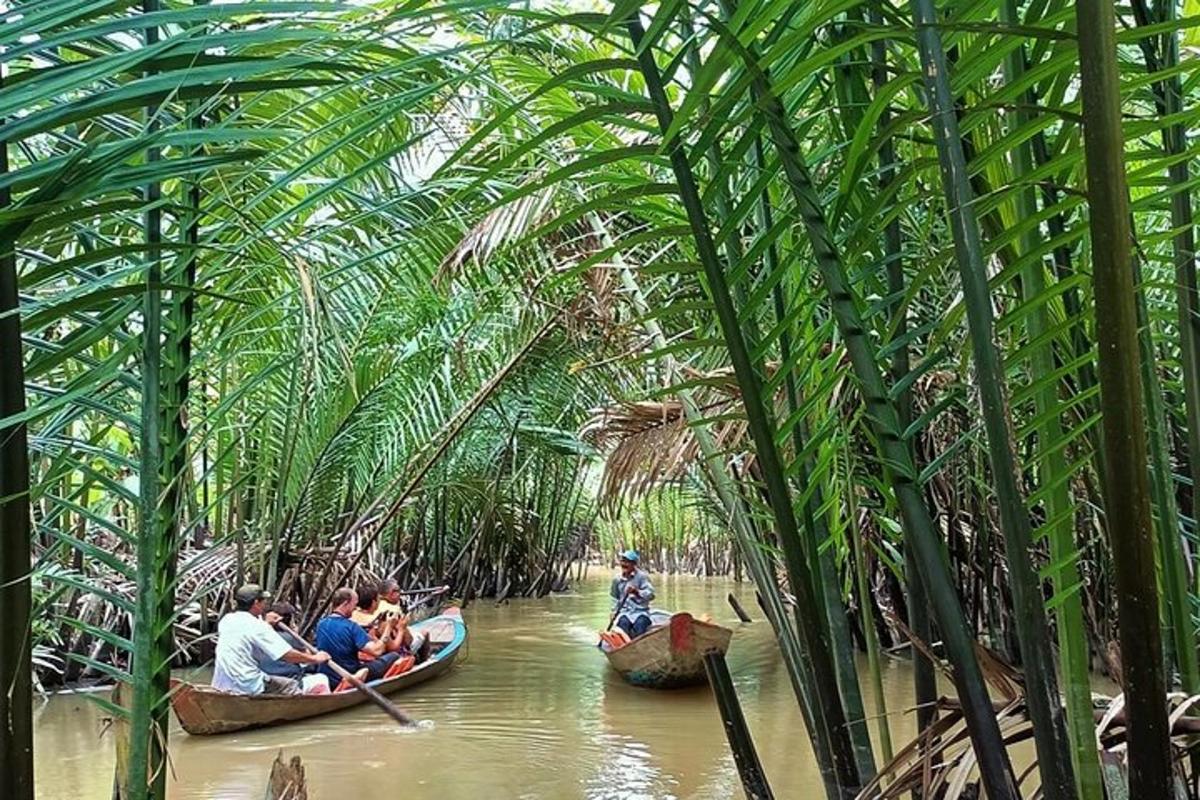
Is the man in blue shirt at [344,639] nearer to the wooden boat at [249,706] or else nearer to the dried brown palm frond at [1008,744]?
the wooden boat at [249,706]

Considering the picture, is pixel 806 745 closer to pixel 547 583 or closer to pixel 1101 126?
pixel 1101 126

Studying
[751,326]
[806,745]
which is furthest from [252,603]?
[751,326]

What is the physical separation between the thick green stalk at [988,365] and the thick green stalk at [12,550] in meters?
1.00

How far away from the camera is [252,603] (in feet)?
24.0

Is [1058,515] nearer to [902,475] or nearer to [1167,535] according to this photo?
[902,475]

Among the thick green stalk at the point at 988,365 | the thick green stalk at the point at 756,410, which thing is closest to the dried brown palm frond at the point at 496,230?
the thick green stalk at the point at 756,410

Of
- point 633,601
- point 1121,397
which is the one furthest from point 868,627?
point 633,601

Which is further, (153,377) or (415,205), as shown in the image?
(415,205)

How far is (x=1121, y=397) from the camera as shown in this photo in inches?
31.3

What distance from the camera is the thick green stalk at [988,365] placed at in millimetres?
964

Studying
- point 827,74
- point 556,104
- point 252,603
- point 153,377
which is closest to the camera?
point 153,377

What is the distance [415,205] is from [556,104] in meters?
0.87

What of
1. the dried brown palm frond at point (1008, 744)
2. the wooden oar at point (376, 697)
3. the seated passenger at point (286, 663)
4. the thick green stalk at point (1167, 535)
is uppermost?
the thick green stalk at point (1167, 535)

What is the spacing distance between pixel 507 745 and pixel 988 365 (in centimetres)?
665
